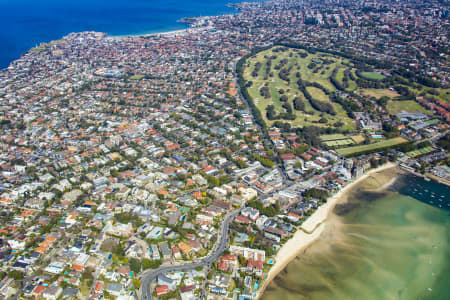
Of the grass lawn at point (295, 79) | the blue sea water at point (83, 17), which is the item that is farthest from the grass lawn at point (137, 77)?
the blue sea water at point (83, 17)

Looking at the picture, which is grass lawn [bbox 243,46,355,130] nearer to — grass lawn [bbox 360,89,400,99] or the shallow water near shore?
grass lawn [bbox 360,89,400,99]

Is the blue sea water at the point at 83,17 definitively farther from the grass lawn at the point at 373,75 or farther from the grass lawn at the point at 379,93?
the grass lawn at the point at 379,93

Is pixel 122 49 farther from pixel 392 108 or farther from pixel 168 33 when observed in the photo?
pixel 392 108

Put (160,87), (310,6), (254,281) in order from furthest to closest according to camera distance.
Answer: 1. (310,6)
2. (160,87)
3. (254,281)

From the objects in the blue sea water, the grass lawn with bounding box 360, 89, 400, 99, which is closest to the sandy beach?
the grass lawn with bounding box 360, 89, 400, 99

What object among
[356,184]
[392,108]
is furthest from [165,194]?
[392,108]

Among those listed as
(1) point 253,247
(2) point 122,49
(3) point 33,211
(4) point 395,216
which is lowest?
(4) point 395,216
